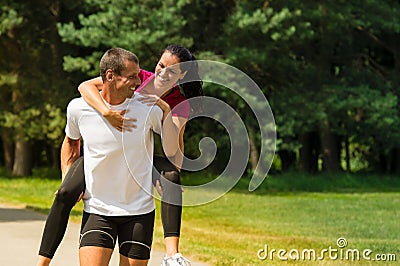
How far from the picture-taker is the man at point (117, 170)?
5664 mm

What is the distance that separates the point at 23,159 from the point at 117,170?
93.6 feet

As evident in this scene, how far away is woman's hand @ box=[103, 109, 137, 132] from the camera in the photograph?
564 centimetres

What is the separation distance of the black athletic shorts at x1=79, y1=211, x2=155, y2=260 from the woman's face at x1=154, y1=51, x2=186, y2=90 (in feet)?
2.98

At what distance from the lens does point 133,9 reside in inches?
1006

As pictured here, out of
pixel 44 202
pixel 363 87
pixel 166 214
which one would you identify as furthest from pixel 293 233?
pixel 363 87

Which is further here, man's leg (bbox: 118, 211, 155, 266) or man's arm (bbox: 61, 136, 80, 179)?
man's arm (bbox: 61, 136, 80, 179)

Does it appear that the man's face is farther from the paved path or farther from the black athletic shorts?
the paved path

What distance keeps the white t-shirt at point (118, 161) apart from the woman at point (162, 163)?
0.07m

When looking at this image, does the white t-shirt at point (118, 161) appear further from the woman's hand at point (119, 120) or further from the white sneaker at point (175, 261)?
the white sneaker at point (175, 261)

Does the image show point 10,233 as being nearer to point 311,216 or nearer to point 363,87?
point 311,216

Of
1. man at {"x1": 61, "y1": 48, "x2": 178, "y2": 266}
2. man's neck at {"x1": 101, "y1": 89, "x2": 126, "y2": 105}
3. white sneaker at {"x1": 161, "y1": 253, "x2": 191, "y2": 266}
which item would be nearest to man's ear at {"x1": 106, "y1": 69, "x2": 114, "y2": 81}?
man at {"x1": 61, "y1": 48, "x2": 178, "y2": 266}

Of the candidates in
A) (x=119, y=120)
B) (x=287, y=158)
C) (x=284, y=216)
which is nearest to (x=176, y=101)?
(x=119, y=120)

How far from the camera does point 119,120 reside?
564cm

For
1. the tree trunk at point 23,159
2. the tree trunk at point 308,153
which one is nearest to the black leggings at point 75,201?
the tree trunk at point 23,159
